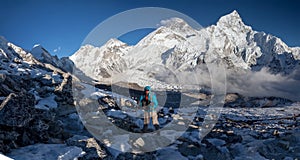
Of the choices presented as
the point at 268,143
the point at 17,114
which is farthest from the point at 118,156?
the point at 268,143

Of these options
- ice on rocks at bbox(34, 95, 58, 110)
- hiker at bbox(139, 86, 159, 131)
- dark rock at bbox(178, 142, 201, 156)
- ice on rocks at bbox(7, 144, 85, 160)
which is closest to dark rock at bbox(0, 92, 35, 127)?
ice on rocks at bbox(7, 144, 85, 160)

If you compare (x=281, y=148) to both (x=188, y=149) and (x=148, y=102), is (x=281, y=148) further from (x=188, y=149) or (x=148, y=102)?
(x=148, y=102)

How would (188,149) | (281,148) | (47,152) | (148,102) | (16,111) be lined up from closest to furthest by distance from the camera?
1. (47,152)
2. (16,111)
3. (188,149)
4. (148,102)
5. (281,148)

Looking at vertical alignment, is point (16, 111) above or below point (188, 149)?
above

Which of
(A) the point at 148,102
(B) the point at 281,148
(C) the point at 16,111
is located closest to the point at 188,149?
(A) the point at 148,102

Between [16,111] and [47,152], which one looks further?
[16,111]

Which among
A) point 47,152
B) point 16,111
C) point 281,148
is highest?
point 16,111

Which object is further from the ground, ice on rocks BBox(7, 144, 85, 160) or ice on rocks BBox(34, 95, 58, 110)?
ice on rocks BBox(34, 95, 58, 110)

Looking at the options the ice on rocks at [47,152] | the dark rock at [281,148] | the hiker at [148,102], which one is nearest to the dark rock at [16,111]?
the ice on rocks at [47,152]

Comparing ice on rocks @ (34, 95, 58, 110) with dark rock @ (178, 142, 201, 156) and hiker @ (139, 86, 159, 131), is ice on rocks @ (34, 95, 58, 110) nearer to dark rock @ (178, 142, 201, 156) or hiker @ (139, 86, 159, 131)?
hiker @ (139, 86, 159, 131)

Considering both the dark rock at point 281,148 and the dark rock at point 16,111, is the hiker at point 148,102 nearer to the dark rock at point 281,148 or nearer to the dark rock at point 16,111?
the dark rock at point 16,111

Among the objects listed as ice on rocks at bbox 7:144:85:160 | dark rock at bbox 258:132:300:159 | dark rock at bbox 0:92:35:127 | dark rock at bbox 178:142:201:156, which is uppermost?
dark rock at bbox 0:92:35:127

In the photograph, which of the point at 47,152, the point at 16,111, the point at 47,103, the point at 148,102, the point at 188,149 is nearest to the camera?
the point at 47,152

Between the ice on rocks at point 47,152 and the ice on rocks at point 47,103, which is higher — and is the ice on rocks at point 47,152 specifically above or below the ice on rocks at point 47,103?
below
